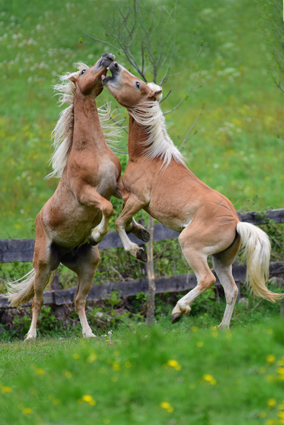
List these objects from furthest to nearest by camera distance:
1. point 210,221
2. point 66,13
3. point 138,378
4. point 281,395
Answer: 1. point 66,13
2. point 210,221
3. point 138,378
4. point 281,395

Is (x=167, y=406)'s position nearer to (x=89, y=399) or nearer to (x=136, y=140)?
(x=89, y=399)

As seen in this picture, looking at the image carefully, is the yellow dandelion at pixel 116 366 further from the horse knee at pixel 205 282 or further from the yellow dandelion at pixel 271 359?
the horse knee at pixel 205 282

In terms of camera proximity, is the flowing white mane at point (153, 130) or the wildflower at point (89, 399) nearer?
→ the wildflower at point (89, 399)

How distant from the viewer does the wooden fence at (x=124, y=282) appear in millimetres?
8156

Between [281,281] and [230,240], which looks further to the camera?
[281,281]

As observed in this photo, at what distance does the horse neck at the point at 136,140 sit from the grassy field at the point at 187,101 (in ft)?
22.2

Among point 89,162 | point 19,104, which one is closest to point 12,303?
point 89,162

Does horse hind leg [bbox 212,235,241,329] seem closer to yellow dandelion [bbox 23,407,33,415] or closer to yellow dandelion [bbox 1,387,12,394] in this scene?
yellow dandelion [bbox 1,387,12,394]

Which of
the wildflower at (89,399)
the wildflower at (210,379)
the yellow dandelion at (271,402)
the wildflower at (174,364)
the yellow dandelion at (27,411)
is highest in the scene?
the yellow dandelion at (271,402)

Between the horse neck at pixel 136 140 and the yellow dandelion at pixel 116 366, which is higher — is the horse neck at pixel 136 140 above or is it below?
above

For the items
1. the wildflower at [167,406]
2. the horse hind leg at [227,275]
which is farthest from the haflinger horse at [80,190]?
the wildflower at [167,406]

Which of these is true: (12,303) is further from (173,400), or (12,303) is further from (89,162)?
(173,400)

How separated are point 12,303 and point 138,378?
4.39 m

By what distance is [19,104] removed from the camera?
19406 mm
